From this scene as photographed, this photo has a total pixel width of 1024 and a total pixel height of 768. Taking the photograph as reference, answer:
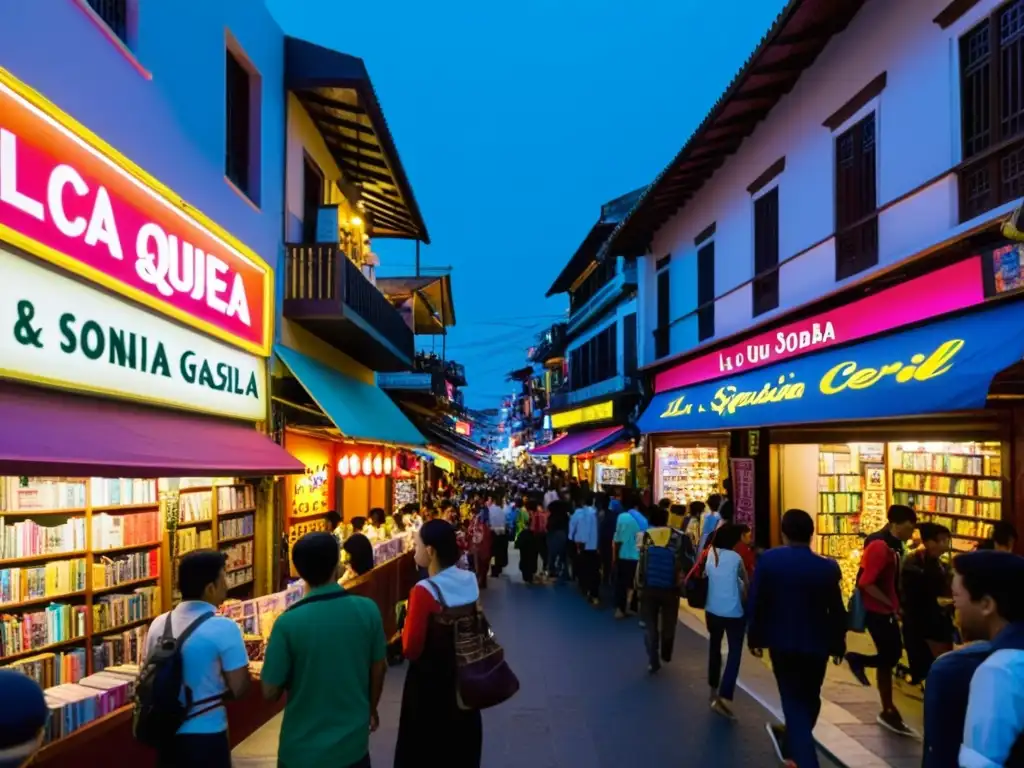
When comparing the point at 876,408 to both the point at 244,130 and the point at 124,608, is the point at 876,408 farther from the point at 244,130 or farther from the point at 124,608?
the point at 244,130

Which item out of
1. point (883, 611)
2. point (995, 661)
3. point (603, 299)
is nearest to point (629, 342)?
point (603, 299)

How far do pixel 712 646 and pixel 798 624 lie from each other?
251 cm

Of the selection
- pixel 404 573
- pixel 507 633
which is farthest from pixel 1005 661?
pixel 404 573

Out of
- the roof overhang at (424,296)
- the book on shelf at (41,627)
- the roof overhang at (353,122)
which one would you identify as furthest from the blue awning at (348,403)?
the roof overhang at (424,296)

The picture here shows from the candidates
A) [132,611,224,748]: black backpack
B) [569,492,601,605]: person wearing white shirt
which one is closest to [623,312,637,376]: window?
[569,492,601,605]: person wearing white shirt

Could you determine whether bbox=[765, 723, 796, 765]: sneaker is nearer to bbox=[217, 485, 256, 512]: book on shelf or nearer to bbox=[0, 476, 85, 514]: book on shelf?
bbox=[0, 476, 85, 514]: book on shelf

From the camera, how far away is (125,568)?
788cm

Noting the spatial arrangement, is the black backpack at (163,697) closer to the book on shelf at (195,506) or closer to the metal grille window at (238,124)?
the book on shelf at (195,506)

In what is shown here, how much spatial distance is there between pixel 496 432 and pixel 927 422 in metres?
122

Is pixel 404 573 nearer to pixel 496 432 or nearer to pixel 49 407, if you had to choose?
pixel 49 407

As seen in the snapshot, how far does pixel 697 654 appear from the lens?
10.2 meters

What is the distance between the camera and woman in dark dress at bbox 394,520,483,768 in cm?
427

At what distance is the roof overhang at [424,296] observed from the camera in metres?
23.7

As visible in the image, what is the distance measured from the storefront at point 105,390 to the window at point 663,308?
42.0 ft
